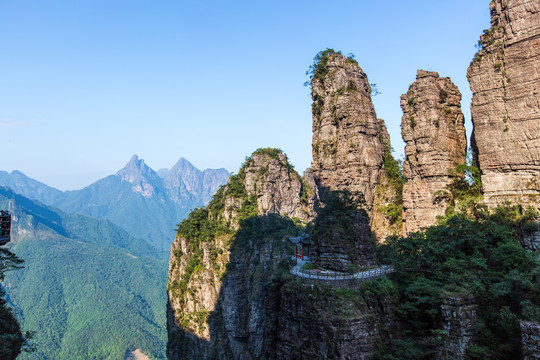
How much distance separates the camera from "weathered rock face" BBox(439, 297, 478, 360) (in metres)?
18.7

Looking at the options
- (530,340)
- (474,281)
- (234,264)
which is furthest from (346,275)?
(234,264)

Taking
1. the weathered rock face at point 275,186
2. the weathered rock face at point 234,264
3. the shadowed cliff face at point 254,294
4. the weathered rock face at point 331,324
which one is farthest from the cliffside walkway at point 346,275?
the weathered rock face at point 275,186

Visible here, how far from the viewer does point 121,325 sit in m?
118

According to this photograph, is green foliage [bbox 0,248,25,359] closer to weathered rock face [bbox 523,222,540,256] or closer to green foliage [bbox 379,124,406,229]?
green foliage [bbox 379,124,406,229]

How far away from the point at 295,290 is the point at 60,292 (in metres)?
147

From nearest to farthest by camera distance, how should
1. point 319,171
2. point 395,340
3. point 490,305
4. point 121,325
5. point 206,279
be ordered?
point 490,305 → point 395,340 → point 319,171 → point 206,279 → point 121,325

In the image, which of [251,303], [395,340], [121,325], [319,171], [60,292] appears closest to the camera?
[395,340]

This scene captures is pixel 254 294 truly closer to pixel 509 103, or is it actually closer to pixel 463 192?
pixel 463 192

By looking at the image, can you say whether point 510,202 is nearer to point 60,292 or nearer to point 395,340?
point 395,340

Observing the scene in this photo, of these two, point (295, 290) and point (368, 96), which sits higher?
point (368, 96)

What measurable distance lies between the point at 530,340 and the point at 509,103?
15673 mm

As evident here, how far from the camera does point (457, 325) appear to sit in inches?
747

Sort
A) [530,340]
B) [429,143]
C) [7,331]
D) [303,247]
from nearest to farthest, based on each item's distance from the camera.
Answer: [530,340]
[7,331]
[429,143]
[303,247]

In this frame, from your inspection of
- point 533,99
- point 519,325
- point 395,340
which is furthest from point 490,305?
point 533,99
